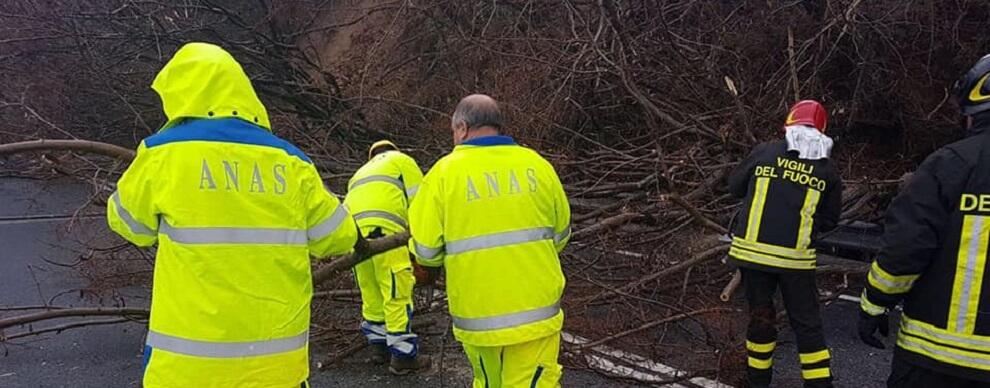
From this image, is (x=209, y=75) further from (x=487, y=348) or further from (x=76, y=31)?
(x=76, y=31)

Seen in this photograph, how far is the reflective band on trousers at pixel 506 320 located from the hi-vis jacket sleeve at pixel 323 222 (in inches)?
20.4

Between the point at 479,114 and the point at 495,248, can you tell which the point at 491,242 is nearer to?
the point at 495,248

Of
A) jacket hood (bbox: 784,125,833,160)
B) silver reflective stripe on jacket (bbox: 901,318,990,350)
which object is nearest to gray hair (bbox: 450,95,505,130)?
silver reflective stripe on jacket (bbox: 901,318,990,350)

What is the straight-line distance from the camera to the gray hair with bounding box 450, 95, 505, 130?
97.8 inches

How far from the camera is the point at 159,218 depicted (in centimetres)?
196

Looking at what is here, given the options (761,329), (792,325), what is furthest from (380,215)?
(792,325)

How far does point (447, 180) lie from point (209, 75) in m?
0.84

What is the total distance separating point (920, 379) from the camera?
2.15 m

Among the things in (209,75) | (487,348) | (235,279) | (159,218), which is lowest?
(487,348)

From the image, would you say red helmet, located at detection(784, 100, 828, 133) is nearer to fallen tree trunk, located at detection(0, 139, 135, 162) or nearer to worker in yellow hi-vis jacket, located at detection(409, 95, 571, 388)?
worker in yellow hi-vis jacket, located at detection(409, 95, 571, 388)

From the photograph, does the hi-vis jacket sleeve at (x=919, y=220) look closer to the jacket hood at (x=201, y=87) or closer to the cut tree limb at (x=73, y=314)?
the jacket hood at (x=201, y=87)

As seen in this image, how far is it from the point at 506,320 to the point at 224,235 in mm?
976

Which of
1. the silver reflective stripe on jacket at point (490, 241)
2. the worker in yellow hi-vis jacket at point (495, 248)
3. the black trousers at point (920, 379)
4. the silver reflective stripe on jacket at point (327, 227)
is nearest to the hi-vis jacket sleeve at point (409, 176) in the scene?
the worker in yellow hi-vis jacket at point (495, 248)

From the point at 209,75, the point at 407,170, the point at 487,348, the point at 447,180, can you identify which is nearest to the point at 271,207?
the point at 209,75
